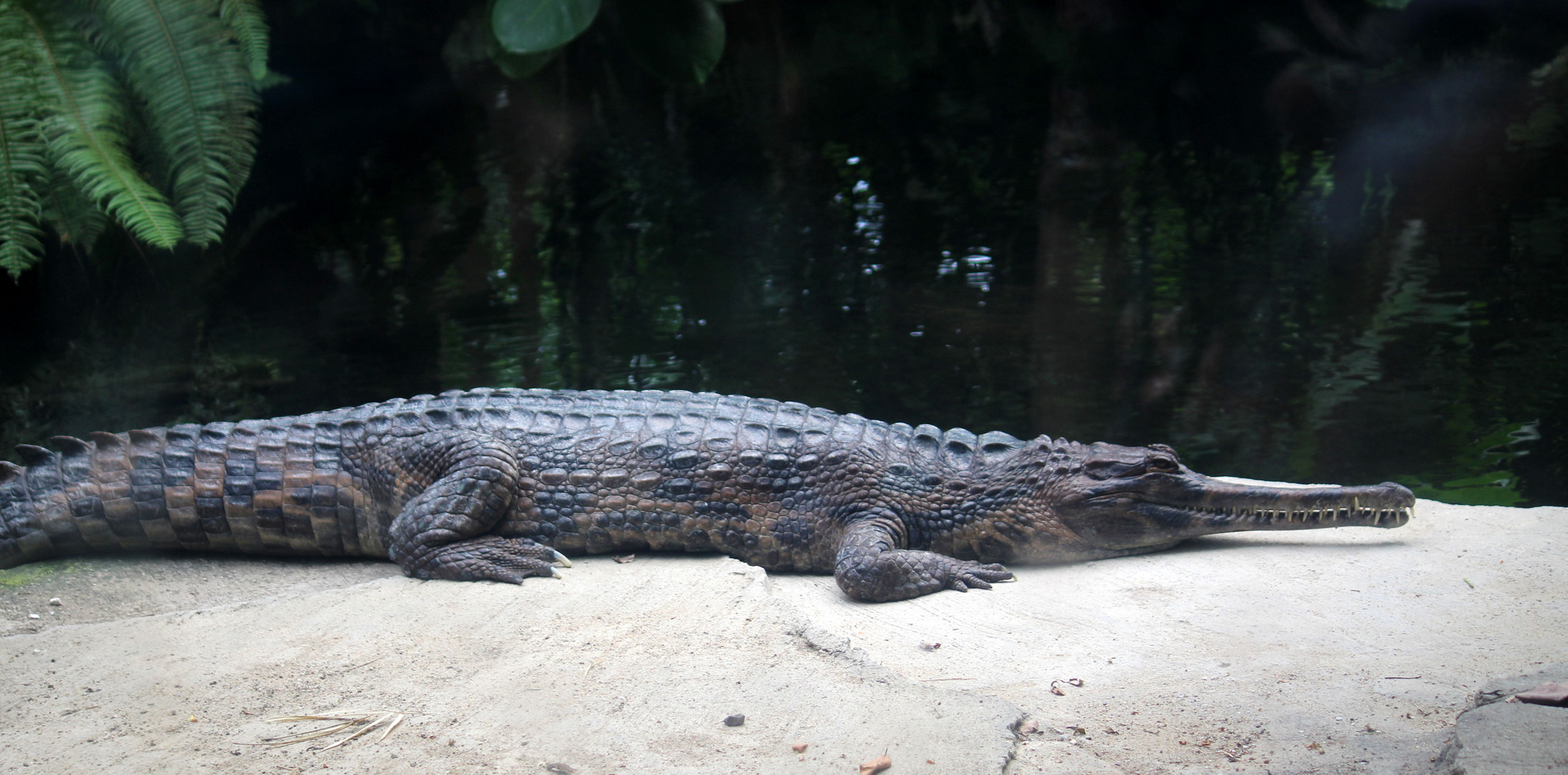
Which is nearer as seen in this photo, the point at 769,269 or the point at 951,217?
the point at 769,269

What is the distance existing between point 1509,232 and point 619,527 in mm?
5369

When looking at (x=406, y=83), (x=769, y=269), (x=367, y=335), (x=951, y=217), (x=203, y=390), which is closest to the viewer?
(x=203, y=390)

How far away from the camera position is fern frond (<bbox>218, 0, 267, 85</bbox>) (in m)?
4.38

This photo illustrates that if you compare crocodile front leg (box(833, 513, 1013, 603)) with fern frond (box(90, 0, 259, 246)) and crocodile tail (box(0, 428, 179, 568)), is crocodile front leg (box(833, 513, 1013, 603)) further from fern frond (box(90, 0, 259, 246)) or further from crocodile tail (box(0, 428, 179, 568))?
fern frond (box(90, 0, 259, 246))

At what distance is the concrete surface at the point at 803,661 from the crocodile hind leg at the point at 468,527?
0.07 metres

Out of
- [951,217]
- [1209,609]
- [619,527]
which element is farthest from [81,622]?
[951,217]

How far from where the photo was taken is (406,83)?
7.34m

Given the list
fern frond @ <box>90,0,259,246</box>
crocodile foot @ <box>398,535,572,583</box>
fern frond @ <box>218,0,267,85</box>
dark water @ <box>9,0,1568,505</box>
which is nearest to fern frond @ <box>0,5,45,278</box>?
fern frond @ <box>90,0,259,246</box>

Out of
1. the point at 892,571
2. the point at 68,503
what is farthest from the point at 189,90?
the point at 892,571

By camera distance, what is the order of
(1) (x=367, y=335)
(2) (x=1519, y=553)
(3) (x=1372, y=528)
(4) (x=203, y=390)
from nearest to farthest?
(2) (x=1519, y=553)
(3) (x=1372, y=528)
(4) (x=203, y=390)
(1) (x=367, y=335)

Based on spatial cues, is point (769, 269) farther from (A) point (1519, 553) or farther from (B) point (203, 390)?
(A) point (1519, 553)

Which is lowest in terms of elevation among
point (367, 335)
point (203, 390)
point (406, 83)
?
point (203, 390)

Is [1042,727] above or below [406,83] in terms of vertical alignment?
below

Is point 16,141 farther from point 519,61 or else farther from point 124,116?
point 519,61
